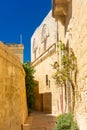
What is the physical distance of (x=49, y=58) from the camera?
20.2 meters

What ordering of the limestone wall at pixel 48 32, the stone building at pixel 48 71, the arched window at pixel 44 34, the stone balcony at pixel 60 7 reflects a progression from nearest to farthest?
the stone balcony at pixel 60 7 < the stone building at pixel 48 71 < the limestone wall at pixel 48 32 < the arched window at pixel 44 34

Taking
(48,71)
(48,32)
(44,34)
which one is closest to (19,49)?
(44,34)

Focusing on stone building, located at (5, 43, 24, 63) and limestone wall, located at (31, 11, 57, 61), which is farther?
stone building, located at (5, 43, 24, 63)

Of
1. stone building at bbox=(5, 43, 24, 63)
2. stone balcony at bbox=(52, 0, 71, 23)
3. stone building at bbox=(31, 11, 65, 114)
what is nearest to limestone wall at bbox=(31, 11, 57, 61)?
stone building at bbox=(31, 11, 65, 114)

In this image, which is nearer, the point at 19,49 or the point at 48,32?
the point at 48,32

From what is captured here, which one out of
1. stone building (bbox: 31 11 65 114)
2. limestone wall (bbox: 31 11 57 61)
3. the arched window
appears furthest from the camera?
the arched window

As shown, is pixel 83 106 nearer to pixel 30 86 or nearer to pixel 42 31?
pixel 30 86

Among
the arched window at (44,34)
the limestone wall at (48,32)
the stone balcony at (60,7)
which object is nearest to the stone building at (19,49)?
the limestone wall at (48,32)

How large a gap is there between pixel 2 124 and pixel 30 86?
1485 cm

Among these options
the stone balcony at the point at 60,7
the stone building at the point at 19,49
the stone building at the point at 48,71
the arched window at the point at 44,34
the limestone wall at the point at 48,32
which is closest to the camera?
the stone balcony at the point at 60,7

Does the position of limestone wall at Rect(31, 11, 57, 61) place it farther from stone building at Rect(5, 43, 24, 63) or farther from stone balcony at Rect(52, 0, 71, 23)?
stone balcony at Rect(52, 0, 71, 23)

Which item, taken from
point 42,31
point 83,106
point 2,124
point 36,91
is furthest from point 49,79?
point 2,124

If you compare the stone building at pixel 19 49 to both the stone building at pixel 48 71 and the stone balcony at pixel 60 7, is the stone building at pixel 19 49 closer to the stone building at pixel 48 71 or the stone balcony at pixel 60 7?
the stone building at pixel 48 71

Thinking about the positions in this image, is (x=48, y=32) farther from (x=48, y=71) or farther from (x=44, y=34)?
(x=48, y=71)
